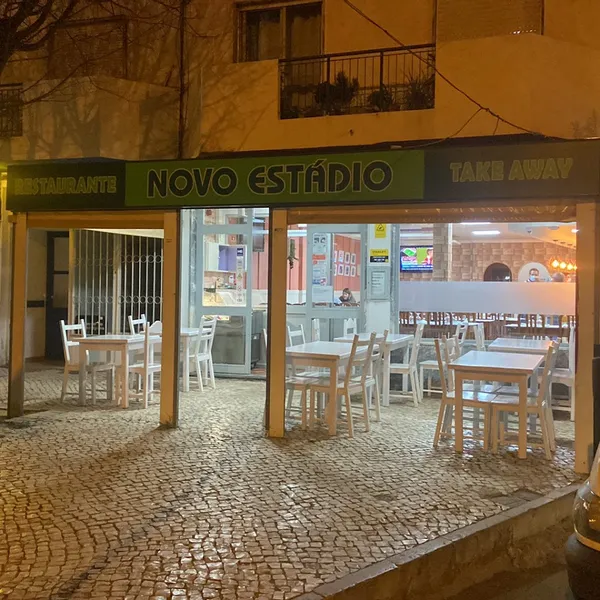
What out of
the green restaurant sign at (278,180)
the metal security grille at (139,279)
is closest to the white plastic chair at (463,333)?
the green restaurant sign at (278,180)

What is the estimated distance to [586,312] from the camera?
20.0 feet

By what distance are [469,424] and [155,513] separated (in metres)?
4.59

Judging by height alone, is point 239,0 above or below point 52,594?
above

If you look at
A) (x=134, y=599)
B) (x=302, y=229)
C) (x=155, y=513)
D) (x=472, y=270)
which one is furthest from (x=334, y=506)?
(x=472, y=270)

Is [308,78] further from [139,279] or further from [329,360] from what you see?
[139,279]

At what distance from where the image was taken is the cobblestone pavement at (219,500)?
3793mm

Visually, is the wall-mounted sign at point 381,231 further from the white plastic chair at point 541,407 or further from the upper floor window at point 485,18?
the white plastic chair at point 541,407

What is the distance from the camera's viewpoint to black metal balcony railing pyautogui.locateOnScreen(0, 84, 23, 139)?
34.4ft

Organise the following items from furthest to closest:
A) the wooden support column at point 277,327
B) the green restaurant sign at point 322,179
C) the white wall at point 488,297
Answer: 1. the white wall at point 488,297
2. the wooden support column at point 277,327
3. the green restaurant sign at point 322,179

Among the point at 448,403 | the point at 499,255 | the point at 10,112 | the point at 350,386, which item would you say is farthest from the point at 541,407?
the point at 499,255

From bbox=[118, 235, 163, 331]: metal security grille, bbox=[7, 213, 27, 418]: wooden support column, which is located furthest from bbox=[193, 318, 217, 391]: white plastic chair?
bbox=[7, 213, 27, 418]: wooden support column

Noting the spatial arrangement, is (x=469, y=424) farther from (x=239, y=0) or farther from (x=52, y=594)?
(x=239, y=0)

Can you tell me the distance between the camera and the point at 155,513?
4.76m

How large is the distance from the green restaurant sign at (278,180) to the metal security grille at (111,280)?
4.69 m
